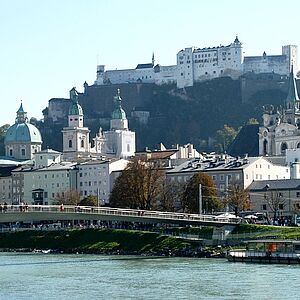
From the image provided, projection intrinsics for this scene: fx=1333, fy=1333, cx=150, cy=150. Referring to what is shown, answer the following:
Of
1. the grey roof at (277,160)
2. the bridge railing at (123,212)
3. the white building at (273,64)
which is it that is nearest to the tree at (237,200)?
the bridge railing at (123,212)

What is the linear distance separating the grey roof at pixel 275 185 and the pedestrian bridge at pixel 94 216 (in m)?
14.5

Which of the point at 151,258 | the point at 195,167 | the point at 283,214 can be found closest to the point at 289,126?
the point at 195,167

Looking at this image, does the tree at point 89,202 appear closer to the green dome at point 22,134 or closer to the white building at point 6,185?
the white building at point 6,185

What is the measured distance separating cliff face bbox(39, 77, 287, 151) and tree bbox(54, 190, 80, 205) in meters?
42.4

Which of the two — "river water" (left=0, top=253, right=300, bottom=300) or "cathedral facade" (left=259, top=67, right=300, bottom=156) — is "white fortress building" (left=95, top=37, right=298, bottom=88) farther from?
"river water" (left=0, top=253, right=300, bottom=300)

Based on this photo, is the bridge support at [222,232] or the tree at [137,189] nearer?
the bridge support at [222,232]

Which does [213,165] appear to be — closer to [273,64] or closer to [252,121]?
[252,121]

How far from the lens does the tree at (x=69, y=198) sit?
96.6 metres

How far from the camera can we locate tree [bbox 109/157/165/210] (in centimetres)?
8444

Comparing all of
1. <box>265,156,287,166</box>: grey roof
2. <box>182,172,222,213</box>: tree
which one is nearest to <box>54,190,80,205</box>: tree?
<box>182,172,222,213</box>: tree

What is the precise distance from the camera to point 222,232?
6944 centimetres

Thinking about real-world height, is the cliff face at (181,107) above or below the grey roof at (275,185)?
above

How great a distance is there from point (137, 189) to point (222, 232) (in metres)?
16.2

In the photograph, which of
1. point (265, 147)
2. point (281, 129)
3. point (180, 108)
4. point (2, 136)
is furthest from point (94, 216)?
point (180, 108)
